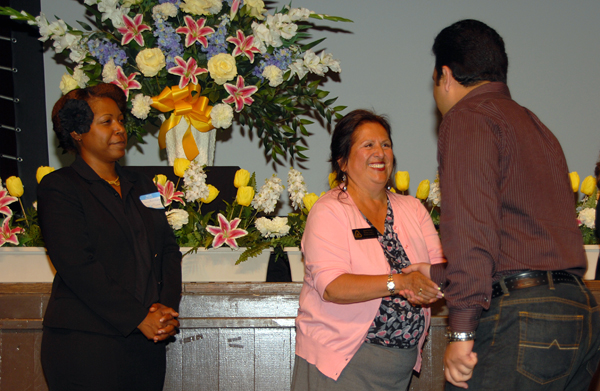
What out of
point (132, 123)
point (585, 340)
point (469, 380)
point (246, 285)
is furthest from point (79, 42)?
point (585, 340)

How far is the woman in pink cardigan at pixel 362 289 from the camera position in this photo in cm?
147

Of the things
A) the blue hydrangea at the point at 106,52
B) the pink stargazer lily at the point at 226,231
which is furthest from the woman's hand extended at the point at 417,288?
the blue hydrangea at the point at 106,52

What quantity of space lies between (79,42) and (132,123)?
1.24 feet

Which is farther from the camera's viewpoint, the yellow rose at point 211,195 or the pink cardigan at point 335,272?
the yellow rose at point 211,195

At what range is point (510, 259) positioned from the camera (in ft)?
3.74

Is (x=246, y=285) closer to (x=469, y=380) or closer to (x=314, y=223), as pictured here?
(x=314, y=223)

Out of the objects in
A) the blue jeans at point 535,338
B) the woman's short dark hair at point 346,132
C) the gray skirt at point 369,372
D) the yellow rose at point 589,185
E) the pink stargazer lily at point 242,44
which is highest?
the pink stargazer lily at point 242,44

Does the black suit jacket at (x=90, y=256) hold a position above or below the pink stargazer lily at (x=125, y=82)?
below

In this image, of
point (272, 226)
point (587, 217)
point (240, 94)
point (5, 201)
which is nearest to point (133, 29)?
point (240, 94)

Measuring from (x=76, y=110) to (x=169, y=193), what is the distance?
16.1 inches

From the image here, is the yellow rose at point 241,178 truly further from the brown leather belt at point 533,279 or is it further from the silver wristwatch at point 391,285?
the brown leather belt at point 533,279

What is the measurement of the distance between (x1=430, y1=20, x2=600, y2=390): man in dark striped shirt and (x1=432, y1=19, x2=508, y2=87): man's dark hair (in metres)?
0.07

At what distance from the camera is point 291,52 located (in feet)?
6.91

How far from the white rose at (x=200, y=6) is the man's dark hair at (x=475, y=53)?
1051mm
